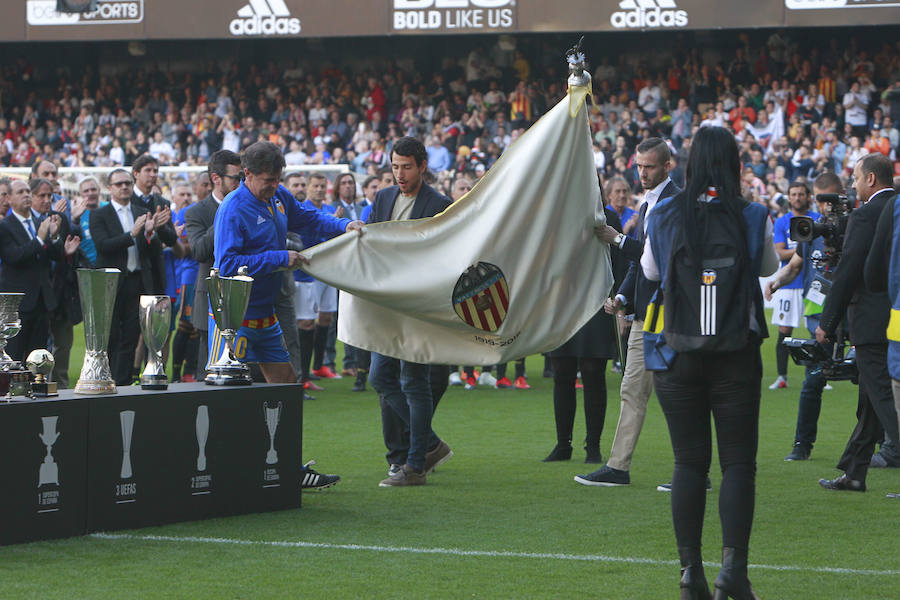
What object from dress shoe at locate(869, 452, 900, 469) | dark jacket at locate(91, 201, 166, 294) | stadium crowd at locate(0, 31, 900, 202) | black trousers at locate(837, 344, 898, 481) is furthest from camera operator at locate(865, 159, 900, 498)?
stadium crowd at locate(0, 31, 900, 202)

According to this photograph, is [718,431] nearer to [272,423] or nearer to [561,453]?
[272,423]

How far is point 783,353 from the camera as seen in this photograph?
1334cm

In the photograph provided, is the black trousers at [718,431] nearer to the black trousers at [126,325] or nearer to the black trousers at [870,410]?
the black trousers at [870,410]

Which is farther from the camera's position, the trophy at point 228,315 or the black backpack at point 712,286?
the trophy at point 228,315

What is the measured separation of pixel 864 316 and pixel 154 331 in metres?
3.91

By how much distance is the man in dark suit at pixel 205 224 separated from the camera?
9109 millimetres

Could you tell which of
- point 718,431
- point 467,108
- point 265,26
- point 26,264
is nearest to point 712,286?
point 718,431

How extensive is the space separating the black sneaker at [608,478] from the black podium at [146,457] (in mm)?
1855

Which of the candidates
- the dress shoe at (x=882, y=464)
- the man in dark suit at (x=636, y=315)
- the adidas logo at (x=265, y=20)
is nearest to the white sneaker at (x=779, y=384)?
the dress shoe at (x=882, y=464)

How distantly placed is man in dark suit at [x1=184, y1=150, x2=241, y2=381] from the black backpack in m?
5.05

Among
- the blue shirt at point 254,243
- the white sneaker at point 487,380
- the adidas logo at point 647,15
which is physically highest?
the adidas logo at point 647,15

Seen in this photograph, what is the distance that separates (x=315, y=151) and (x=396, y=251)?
23.4 metres

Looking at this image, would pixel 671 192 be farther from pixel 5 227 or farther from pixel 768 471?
pixel 5 227

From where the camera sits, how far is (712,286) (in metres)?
4.59
